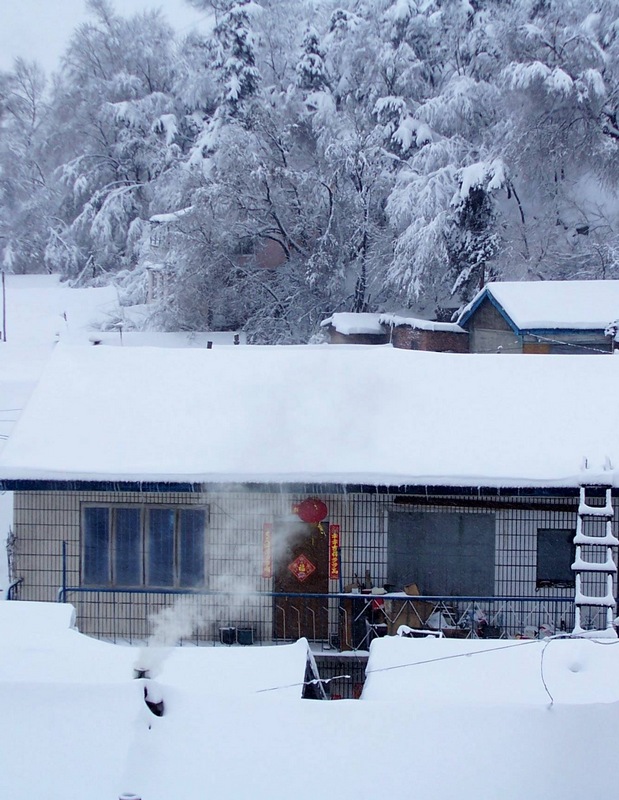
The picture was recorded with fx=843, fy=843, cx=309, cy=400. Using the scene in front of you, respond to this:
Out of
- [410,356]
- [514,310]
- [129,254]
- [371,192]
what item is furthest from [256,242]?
[410,356]

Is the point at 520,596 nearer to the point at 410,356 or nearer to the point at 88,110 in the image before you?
the point at 410,356

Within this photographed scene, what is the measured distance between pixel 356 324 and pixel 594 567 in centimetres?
2071

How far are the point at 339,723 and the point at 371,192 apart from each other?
30.8m

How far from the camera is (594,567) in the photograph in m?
9.87

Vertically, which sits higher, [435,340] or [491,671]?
[435,340]

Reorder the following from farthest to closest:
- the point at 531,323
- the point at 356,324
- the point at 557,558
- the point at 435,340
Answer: the point at 356,324 → the point at 435,340 → the point at 531,323 → the point at 557,558

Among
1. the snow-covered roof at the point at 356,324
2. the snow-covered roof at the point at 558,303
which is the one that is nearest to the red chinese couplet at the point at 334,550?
the snow-covered roof at the point at 558,303

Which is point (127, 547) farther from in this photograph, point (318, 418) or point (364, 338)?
point (364, 338)

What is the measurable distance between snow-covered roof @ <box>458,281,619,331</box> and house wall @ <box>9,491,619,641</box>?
394 inches

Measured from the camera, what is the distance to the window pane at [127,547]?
11352mm

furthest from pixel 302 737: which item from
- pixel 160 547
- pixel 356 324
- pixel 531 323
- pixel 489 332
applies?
pixel 356 324

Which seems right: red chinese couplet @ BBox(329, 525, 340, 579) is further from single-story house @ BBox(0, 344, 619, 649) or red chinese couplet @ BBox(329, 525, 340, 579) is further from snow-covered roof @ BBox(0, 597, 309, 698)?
snow-covered roof @ BBox(0, 597, 309, 698)

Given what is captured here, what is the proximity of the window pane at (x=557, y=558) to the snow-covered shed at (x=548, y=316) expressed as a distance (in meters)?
9.63

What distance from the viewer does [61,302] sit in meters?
38.7
